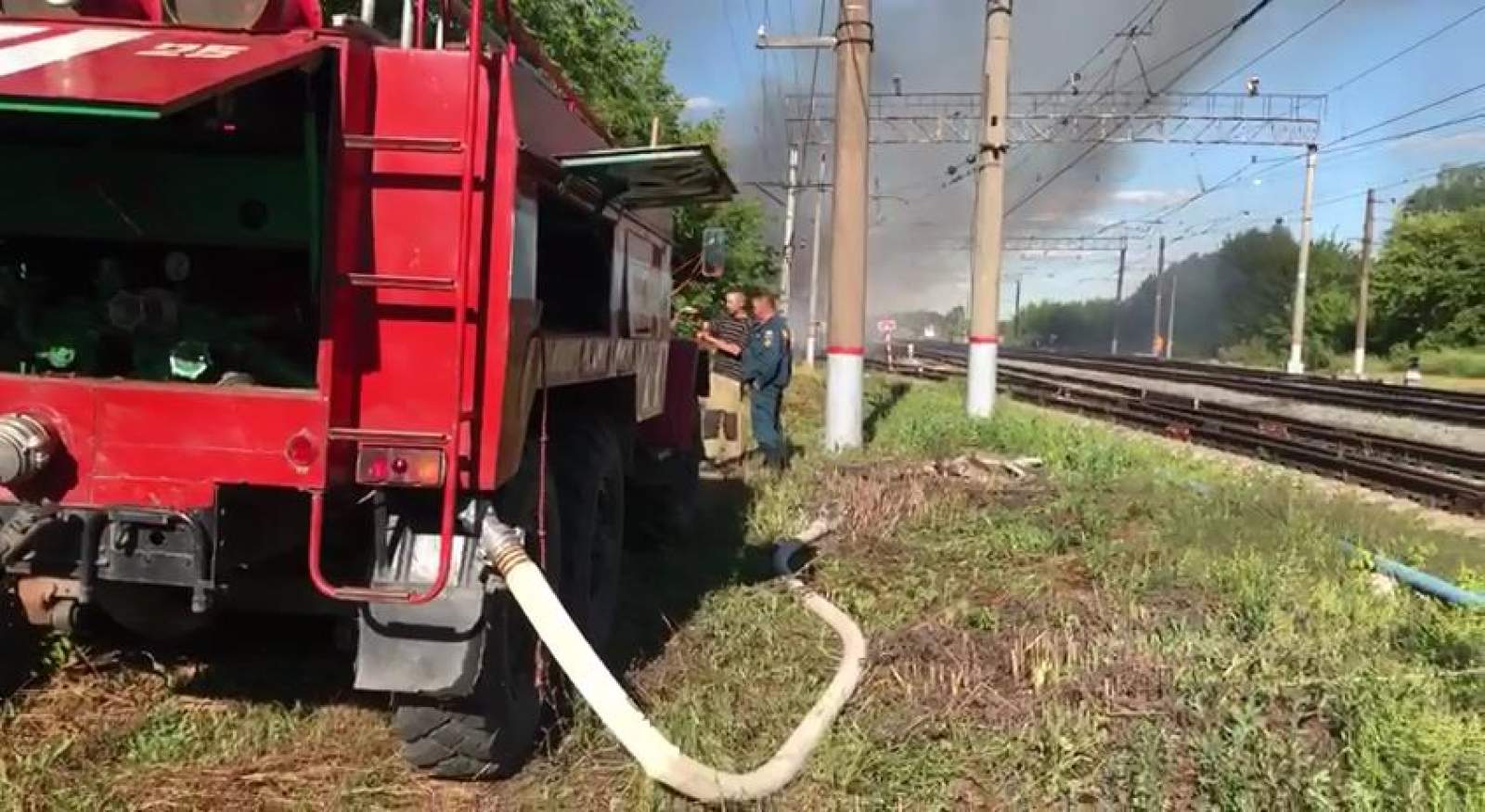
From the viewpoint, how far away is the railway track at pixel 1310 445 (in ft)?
44.2

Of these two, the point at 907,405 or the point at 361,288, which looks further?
the point at 907,405

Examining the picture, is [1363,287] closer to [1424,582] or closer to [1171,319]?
[1171,319]

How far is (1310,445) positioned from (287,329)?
52.9ft

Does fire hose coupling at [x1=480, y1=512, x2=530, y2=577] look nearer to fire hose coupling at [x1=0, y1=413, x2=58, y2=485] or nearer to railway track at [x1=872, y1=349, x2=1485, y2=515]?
fire hose coupling at [x1=0, y1=413, x2=58, y2=485]

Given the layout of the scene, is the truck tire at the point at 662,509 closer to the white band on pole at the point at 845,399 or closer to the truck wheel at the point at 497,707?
the truck wheel at the point at 497,707

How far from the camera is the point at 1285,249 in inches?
3408

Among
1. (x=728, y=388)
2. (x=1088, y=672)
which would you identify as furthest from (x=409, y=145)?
(x=728, y=388)

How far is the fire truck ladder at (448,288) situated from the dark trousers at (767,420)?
899 cm

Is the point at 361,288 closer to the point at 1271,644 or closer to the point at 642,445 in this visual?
the point at 1271,644

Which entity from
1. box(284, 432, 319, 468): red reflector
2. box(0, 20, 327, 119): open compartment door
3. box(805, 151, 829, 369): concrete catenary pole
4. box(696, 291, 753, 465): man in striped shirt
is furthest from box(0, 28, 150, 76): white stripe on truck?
box(805, 151, 829, 369): concrete catenary pole

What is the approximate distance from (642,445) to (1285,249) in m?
87.4

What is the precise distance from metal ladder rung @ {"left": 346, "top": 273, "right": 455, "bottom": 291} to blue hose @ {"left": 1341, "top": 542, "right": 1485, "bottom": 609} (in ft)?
16.0

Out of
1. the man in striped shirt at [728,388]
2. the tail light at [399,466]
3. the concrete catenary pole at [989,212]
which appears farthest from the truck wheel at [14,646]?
the concrete catenary pole at [989,212]

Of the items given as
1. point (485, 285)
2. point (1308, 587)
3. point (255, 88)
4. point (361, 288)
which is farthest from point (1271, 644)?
point (255, 88)
